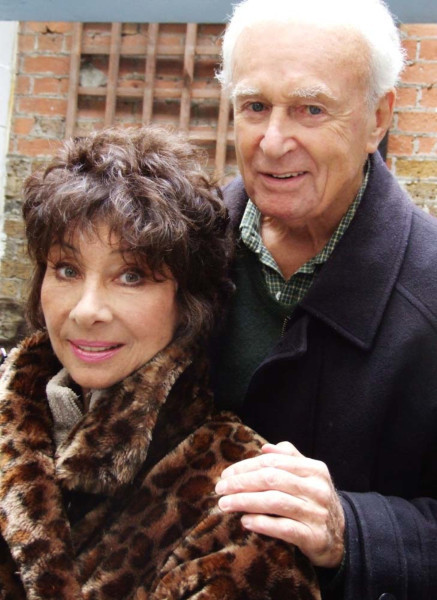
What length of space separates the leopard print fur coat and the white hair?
623mm

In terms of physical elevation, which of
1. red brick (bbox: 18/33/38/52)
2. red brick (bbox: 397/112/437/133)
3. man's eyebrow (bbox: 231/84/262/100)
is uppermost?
red brick (bbox: 18/33/38/52)

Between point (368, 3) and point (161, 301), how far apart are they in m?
0.68

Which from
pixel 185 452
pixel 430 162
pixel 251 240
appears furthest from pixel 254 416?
pixel 430 162

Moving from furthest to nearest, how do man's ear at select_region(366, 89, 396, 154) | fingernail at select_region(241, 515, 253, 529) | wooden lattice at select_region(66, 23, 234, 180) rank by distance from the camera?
wooden lattice at select_region(66, 23, 234, 180)
man's ear at select_region(366, 89, 396, 154)
fingernail at select_region(241, 515, 253, 529)

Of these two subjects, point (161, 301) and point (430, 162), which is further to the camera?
point (430, 162)

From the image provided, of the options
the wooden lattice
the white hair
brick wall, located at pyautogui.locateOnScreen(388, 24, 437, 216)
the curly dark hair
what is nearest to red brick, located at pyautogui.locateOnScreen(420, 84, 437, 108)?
brick wall, located at pyautogui.locateOnScreen(388, 24, 437, 216)

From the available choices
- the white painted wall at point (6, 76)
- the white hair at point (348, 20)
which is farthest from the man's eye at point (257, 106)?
the white painted wall at point (6, 76)

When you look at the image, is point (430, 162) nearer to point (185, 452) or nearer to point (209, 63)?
point (209, 63)

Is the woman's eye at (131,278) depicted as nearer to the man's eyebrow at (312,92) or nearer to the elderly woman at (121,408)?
the elderly woman at (121,408)

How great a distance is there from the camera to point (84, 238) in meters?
1.28

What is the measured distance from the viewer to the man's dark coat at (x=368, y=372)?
1405 mm

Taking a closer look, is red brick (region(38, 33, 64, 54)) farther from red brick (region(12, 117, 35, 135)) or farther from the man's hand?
the man's hand

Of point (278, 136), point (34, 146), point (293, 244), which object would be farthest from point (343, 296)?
point (34, 146)

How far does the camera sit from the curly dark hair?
1289mm
